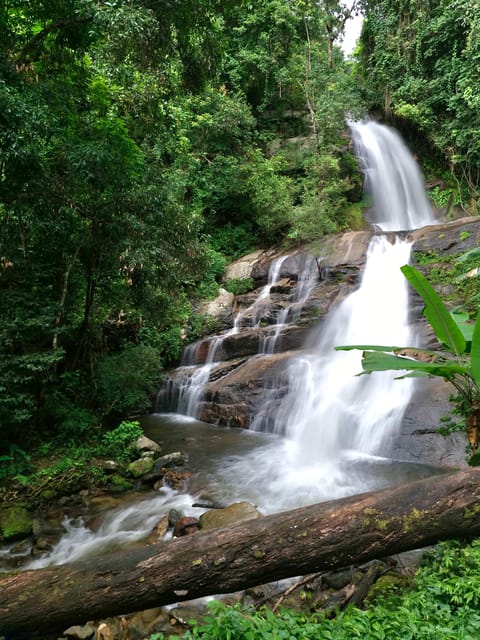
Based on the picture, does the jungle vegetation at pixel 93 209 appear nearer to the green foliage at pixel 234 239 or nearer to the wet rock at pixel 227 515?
the wet rock at pixel 227 515

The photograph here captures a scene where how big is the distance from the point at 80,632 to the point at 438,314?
399 cm

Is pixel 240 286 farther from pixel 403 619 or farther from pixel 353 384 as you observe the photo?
pixel 403 619

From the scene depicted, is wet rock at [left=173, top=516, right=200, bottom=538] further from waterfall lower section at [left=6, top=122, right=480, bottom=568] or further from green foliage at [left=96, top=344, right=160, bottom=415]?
green foliage at [left=96, top=344, right=160, bottom=415]

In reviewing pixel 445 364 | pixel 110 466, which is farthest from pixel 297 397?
pixel 445 364

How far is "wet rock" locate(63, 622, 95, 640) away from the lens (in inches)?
131

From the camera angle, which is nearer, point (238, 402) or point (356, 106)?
point (238, 402)

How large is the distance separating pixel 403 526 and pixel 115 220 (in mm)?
6509

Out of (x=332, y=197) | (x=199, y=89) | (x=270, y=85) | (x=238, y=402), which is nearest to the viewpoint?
(x=199, y=89)

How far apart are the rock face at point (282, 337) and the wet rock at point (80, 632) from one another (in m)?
5.54

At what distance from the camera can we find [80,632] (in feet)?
11.1

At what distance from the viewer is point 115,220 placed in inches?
280

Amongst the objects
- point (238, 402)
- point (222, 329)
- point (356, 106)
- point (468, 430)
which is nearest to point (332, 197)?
point (356, 106)

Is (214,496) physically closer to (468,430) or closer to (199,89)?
(468,430)

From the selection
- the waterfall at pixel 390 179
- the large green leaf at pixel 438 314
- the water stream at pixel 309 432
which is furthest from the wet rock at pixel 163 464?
the waterfall at pixel 390 179
